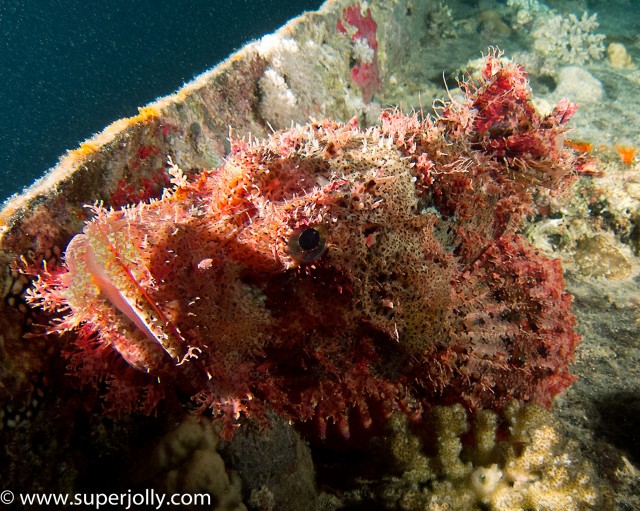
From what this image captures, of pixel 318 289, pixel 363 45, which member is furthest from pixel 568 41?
pixel 318 289

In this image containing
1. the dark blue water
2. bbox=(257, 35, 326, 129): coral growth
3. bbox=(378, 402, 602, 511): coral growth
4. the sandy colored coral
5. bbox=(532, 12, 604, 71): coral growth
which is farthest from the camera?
the dark blue water

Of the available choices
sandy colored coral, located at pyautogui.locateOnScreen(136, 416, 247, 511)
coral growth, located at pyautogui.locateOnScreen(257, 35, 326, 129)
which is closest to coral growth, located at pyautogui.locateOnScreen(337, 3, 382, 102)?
coral growth, located at pyautogui.locateOnScreen(257, 35, 326, 129)

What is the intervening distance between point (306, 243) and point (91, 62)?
116 ft

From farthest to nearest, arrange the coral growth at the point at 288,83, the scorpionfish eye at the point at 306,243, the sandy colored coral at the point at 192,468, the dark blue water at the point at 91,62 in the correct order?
the dark blue water at the point at 91,62 < the coral growth at the point at 288,83 < the sandy colored coral at the point at 192,468 < the scorpionfish eye at the point at 306,243

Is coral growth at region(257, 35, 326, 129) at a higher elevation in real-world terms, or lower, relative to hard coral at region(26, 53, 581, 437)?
higher

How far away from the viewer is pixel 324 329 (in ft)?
7.32

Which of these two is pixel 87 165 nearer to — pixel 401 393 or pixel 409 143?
pixel 409 143

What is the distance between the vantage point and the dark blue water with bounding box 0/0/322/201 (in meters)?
26.6

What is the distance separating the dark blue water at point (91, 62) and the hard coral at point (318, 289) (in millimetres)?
26060

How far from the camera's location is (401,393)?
269 centimetres

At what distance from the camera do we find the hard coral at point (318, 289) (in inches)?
73.6

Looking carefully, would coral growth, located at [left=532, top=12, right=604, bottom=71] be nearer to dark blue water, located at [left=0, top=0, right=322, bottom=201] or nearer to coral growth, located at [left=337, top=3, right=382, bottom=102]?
coral growth, located at [left=337, top=3, right=382, bottom=102]

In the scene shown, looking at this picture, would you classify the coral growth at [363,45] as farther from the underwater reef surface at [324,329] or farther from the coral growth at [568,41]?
the coral growth at [568,41]

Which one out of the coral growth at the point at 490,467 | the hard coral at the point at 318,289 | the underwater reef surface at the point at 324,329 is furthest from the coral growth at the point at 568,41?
the coral growth at the point at 490,467
